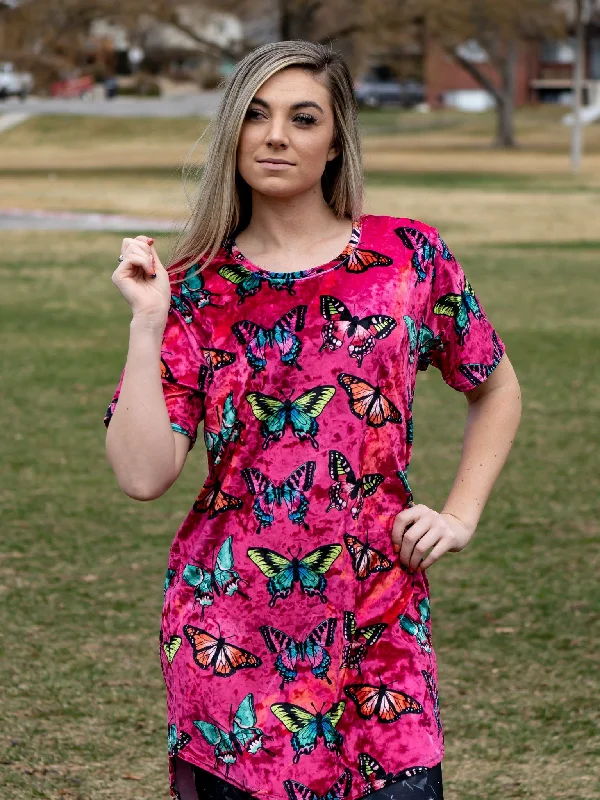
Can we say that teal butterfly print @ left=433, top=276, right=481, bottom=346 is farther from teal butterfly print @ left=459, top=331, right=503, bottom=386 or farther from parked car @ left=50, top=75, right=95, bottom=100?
parked car @ left=50, top=75, right=95, bottom=100

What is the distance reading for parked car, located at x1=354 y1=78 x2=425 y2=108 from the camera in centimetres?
8356

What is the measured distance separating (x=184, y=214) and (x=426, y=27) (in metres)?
37.7

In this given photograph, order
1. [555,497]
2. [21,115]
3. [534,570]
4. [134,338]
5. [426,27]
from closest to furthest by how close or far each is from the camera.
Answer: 1. [134,338]
2. [534,570]
3. [555,497]
4. [426,27]
5. [21,115]

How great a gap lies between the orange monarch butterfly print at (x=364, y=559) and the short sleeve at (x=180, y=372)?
29 centimetres

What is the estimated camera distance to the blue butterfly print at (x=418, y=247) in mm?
2498

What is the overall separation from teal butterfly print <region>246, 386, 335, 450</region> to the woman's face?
1.13ft

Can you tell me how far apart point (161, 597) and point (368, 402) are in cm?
345

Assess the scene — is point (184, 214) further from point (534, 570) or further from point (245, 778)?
point (534, 570)

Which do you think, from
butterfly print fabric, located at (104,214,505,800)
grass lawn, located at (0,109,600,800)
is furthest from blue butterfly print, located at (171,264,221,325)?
grass lawn, located at (0,109,600,800)

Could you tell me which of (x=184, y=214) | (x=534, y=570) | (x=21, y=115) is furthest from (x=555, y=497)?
(x=21, y=115)

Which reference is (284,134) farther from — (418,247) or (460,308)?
(460,308)

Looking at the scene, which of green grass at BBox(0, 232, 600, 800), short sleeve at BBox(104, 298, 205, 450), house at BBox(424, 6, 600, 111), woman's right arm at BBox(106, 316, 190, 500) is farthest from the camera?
house at BBox(424, 6, 600, 111)

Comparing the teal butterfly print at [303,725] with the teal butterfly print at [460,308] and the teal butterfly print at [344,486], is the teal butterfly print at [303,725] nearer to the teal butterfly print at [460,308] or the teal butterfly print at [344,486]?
the teal butterfly print at [344,486]

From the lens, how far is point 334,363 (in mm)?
2375
